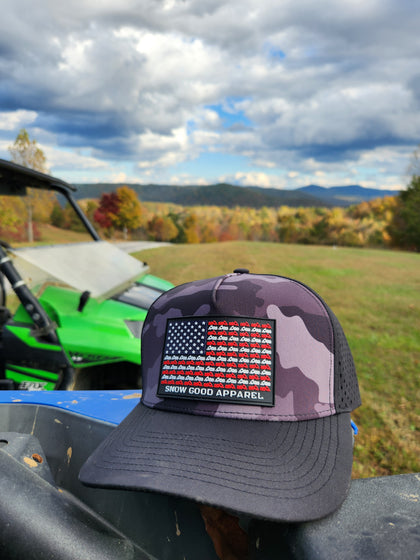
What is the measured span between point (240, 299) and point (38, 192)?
8.96 ft

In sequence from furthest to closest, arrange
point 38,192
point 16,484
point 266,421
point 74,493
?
point 38,192
point 74,493
point 266,421
point 16,484

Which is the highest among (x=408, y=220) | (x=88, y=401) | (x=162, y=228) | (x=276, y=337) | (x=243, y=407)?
(x=408, y=220)

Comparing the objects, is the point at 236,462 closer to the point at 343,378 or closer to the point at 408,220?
the point at 343,378

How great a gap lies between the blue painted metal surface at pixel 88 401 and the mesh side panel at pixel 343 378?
1.70 feet

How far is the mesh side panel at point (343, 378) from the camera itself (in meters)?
0.91

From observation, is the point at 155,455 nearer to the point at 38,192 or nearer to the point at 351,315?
the point at 38,192

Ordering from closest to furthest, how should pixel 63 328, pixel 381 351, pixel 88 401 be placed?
pixel 88 401 → pixel 63 328 → pixel 381 351

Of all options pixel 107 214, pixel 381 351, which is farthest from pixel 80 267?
pixel 107 214

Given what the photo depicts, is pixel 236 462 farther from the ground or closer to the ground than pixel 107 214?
closer to the ground

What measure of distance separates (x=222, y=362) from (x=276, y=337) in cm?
13

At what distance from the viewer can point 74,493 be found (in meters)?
1.00

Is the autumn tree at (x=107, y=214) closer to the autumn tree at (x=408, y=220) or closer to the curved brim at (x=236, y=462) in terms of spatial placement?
the curved brim at (x=236, y=462)

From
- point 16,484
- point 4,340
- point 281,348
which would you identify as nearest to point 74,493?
point 16,484

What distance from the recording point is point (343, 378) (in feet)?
3.07
